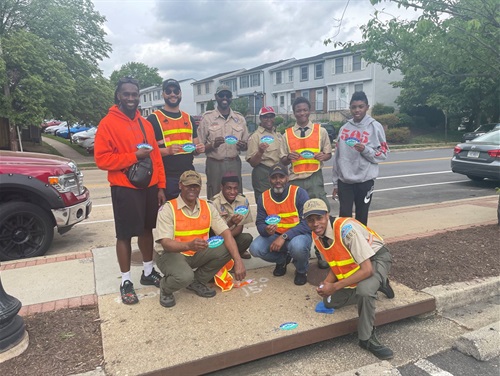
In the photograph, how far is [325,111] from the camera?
128ft

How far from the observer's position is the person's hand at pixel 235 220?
4.17 metres

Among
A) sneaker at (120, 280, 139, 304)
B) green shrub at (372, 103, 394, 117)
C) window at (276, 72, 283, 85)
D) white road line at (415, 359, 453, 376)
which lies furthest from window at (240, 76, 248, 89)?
white road line at (415, 359, 453, 376)

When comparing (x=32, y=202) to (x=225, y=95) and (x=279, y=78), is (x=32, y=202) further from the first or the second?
(x=279, y=78)

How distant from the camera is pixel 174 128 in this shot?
4.34m

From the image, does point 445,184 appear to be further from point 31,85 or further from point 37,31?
point 37,31

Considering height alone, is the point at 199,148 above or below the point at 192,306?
above

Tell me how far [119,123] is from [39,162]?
7.77ft

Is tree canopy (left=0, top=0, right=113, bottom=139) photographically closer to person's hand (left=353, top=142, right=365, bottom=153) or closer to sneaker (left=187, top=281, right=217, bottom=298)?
sneaker (left=187, top=281, right=217, bottom=298)

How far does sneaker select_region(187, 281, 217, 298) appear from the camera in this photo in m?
3.77

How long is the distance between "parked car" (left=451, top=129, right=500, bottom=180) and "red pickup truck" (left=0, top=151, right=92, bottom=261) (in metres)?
9.65

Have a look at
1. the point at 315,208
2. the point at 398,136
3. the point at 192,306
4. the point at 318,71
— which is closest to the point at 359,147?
the point at 315,208

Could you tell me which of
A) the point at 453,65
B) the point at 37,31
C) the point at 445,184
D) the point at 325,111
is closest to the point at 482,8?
the point at 453,65

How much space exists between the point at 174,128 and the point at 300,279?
215 centimetres

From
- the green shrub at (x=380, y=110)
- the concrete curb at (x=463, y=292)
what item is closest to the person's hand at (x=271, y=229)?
the concrete curb at (x=463, y=292)
